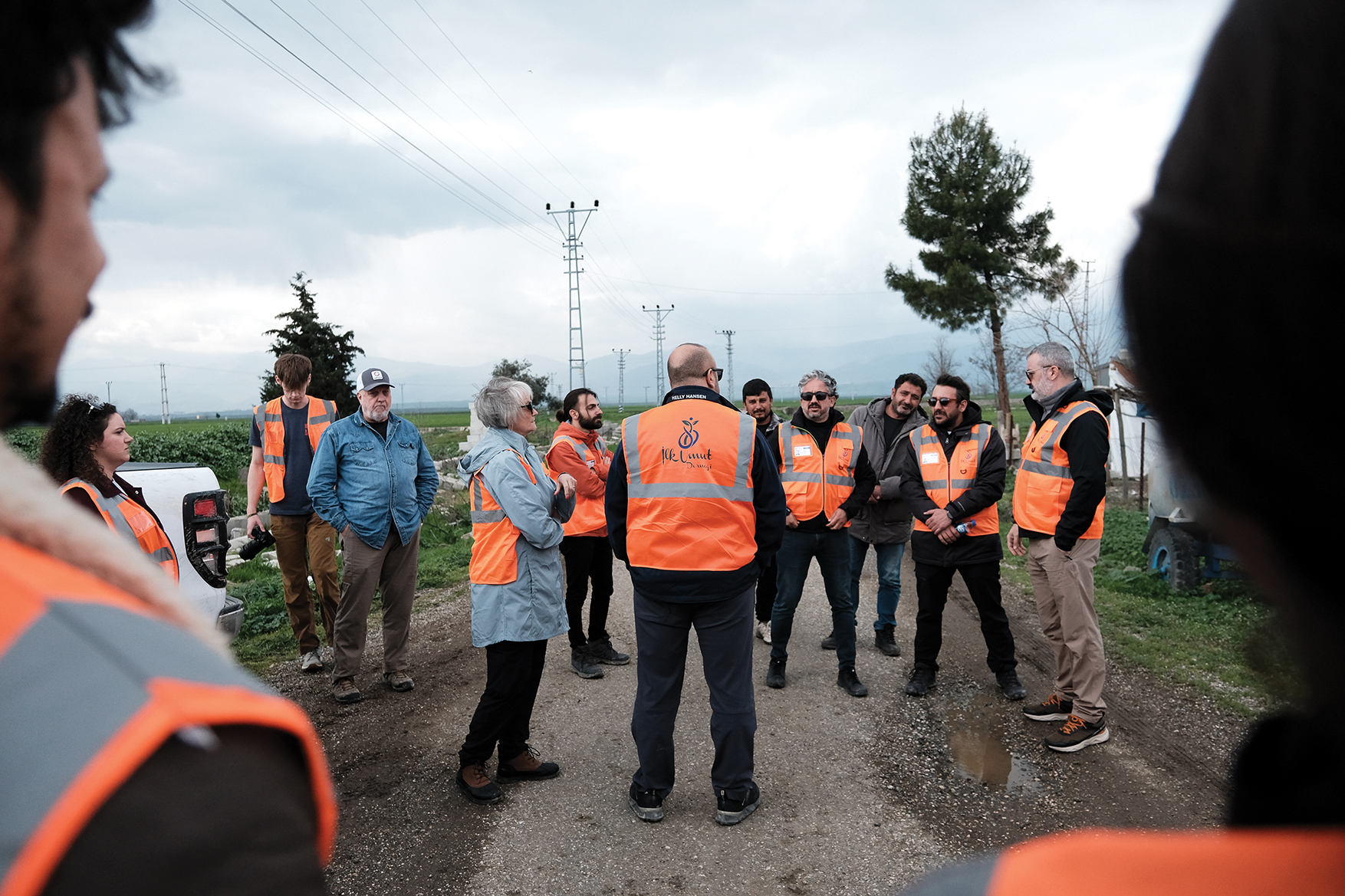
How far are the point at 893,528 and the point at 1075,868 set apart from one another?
6.72 metres

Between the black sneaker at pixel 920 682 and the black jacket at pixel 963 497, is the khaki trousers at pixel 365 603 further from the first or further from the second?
the black jacket at pixel 963 497

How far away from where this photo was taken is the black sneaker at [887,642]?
6367 millimetres

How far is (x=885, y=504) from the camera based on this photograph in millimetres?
6930

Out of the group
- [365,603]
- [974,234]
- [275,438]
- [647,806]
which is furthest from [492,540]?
[974,234]

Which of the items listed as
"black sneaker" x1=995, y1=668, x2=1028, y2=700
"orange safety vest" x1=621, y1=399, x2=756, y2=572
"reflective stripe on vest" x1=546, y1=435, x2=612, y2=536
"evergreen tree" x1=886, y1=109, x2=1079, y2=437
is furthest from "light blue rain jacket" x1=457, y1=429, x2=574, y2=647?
"evergreen tree" x1=886, y1=109, x2=1079, y2=437

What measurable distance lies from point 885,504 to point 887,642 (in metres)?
1.21

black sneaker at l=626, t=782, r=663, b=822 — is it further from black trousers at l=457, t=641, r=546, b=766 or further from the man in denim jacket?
the man in denim jacket

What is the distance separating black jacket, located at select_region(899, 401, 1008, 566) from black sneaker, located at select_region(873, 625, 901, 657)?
39.2 inches

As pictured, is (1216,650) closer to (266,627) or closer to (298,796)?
(298,796)

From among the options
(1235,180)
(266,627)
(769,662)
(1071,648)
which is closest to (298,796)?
(1235,180)

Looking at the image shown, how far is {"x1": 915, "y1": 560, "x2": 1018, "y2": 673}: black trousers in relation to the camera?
5422 millimetres

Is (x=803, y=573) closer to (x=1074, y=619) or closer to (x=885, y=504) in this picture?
(x=885, y=504)

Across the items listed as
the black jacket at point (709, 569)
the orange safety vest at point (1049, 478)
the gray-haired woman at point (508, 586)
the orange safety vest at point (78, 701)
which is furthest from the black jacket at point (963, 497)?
the orange safety vest at point (78, 701)

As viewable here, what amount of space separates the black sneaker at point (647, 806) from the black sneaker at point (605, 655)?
88.7 inches
